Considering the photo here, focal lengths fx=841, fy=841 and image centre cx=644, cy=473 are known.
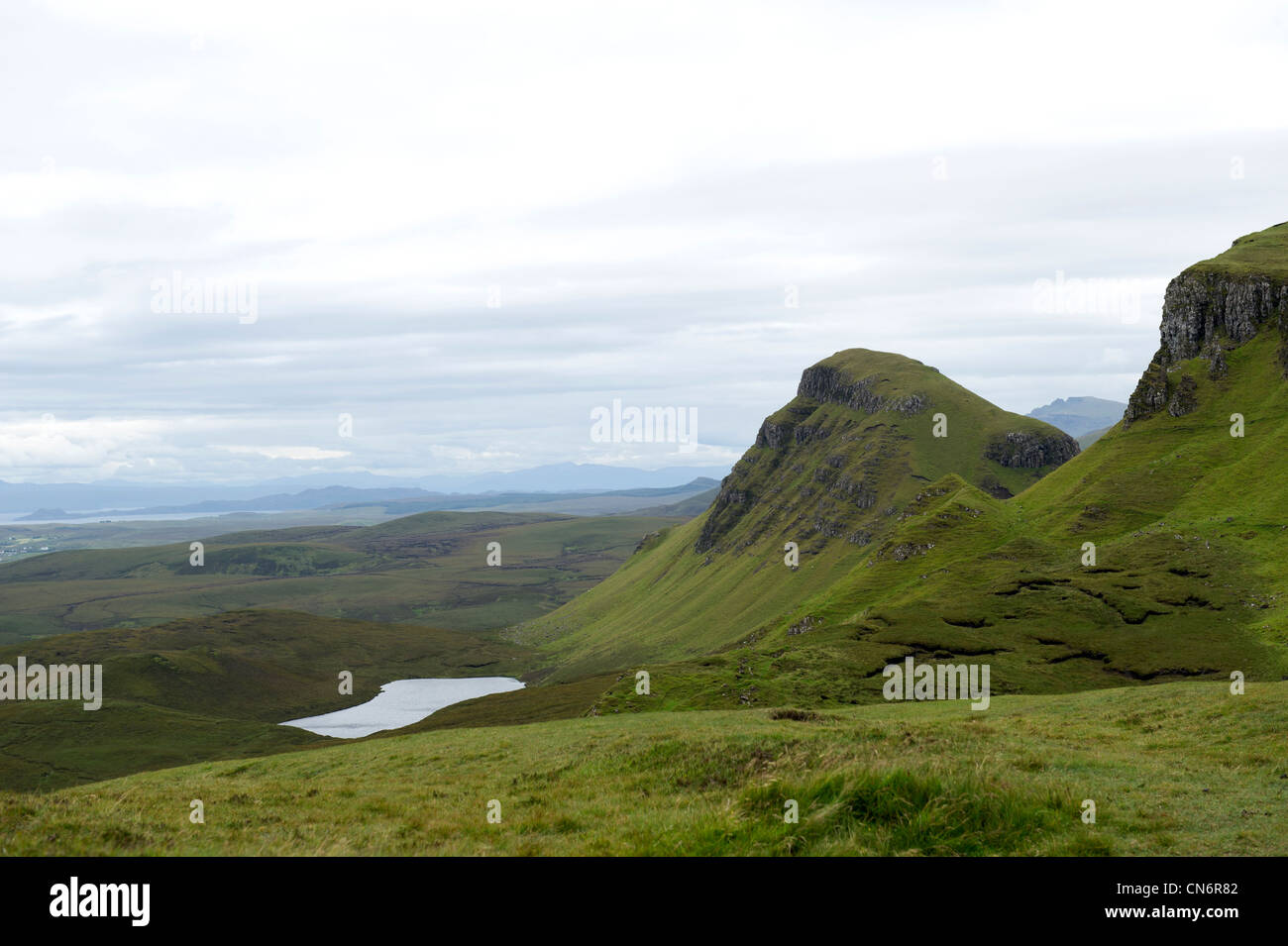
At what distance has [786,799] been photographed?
17375 millimetres

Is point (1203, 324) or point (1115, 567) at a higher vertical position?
point (1203, 324)

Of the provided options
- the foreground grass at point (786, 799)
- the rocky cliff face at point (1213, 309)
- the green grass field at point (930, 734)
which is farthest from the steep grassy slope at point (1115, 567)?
the foreground grass at point (786, 799)

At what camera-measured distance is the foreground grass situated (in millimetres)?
16125

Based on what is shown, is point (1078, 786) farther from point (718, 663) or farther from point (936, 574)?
point (936, 574)

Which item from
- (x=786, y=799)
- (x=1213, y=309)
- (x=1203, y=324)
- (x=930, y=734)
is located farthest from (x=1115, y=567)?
(x=786, y=799)

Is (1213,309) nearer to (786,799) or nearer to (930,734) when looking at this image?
(930,734)

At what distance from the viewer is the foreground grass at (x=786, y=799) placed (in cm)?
1612

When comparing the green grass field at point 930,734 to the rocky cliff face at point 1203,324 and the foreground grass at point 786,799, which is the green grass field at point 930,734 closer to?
the foreground grass at point 786,799

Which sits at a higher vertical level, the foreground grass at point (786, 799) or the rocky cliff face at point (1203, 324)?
the rocky cliff face at point (1203, 324)

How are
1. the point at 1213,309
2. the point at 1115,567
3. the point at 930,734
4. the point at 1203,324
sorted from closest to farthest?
1. the point at 930,734
2. the point at 1115,567
3. the point at 1213,309
4. the point at 1203,324

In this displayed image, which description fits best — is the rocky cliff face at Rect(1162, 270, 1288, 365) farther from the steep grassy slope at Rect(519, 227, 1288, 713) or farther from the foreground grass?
the foreground grass

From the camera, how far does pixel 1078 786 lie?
21391mm
